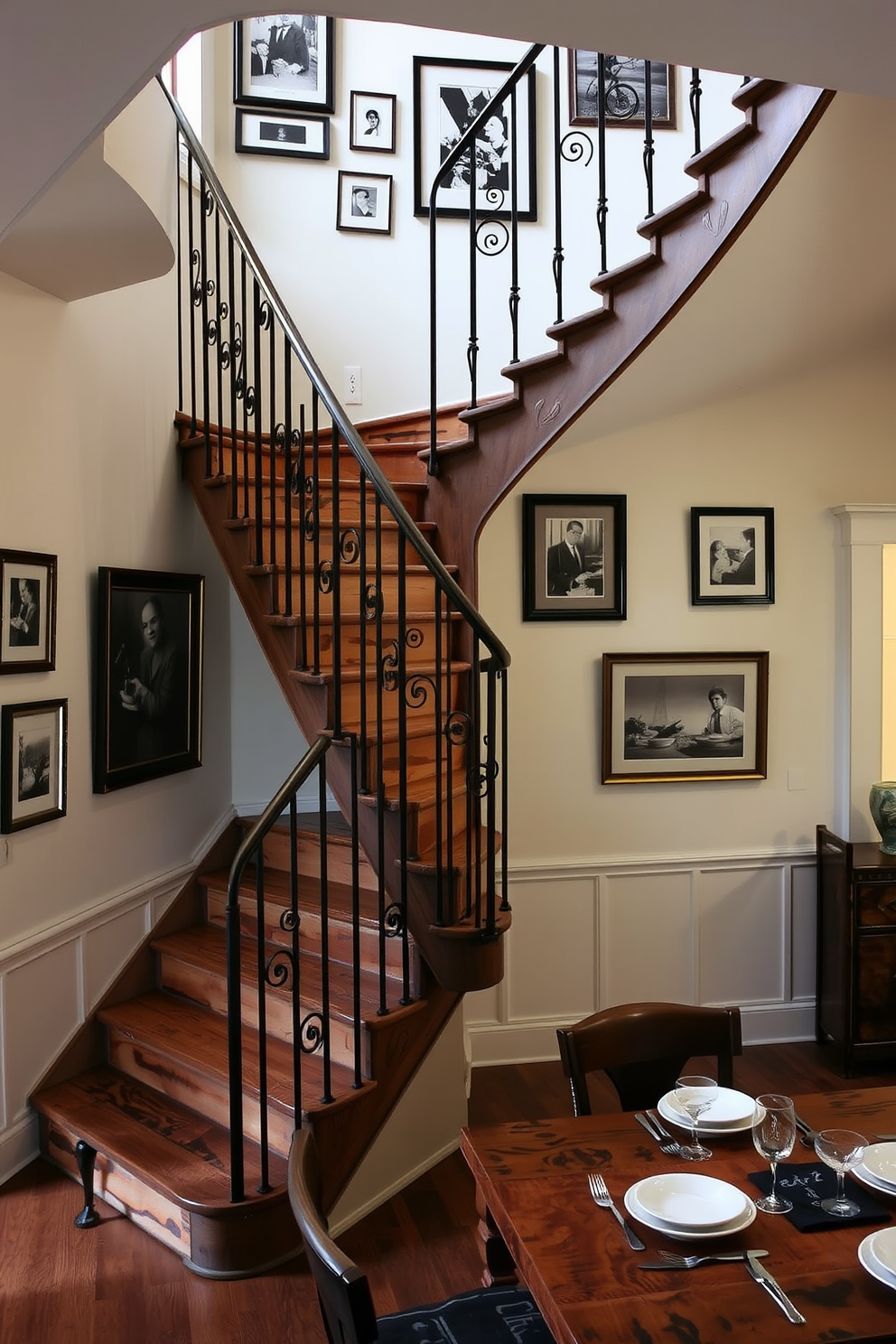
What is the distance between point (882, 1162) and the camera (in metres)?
1.84

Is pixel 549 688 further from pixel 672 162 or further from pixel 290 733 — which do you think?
pixel 672 162

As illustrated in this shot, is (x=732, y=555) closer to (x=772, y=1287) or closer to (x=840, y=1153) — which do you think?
(x=840, y=1153)

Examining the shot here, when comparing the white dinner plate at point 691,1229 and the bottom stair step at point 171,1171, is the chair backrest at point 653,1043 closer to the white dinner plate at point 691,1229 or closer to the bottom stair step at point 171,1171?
the white dinner plate at point 691,1229

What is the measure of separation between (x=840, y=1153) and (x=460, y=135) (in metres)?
4.76

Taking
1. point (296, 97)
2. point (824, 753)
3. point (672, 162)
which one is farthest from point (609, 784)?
point (296, 97)

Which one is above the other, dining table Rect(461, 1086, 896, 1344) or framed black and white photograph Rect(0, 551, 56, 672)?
framed black and white photograph Rect(0, 551, 56, 672)

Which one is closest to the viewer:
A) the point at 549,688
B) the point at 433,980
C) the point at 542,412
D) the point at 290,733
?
the point at 433,980

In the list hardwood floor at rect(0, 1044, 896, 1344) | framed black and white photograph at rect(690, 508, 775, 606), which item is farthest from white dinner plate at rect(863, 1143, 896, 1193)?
framed black and white photograph at rect(690, 508, 775, 606)

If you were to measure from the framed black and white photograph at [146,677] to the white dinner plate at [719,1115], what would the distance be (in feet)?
7.52

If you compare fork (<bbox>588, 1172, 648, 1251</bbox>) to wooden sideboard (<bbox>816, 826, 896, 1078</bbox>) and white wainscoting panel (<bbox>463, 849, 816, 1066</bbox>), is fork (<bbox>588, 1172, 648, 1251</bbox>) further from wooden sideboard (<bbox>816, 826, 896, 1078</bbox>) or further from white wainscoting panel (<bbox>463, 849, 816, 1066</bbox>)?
wooden sideboard (<bbox>816, 826, 896, 1078</bbox>)

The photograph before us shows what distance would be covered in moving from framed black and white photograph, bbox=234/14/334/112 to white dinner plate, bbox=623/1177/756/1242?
4.88 metres

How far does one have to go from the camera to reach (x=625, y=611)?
14.2 ft

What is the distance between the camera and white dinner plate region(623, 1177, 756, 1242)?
163cm

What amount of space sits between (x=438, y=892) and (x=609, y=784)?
1.74 m
